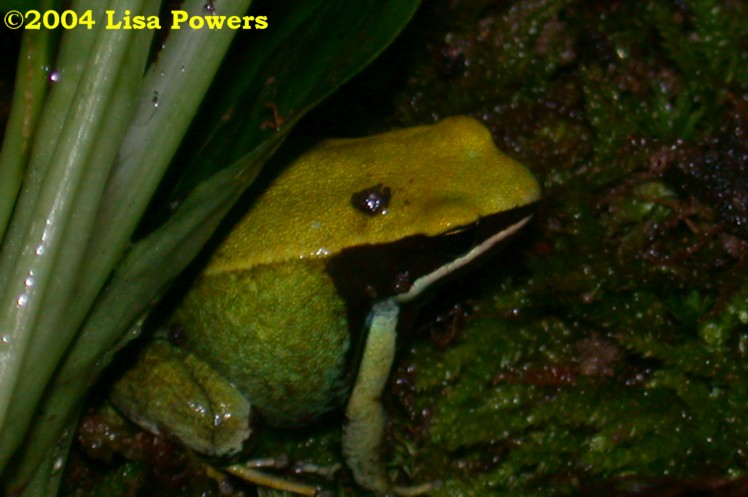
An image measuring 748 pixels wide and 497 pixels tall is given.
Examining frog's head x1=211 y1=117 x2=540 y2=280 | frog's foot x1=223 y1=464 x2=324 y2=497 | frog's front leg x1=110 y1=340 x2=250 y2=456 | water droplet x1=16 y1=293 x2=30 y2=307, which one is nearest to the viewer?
water droplet x1=16 y1=293 x2=30 y2=307

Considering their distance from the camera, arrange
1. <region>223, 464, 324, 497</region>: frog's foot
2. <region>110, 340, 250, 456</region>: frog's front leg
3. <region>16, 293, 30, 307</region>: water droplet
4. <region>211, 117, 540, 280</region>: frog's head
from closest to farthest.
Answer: <region>16, 293, 30, 307</region>: water droplet < <region>211, 117, 540, 280</region>: frog's head < <region>110, 340, 250, 456</region>: frog's front leg < <region>223, 464, 324, 497</region>: frog's foot

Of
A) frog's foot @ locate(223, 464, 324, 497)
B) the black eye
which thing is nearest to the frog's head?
the black eye

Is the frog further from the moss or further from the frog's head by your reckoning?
the moss

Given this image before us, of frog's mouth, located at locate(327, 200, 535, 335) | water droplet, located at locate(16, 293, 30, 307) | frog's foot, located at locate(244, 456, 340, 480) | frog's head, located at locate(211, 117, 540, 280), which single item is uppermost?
water droplet, located at locate(16, 293, 30, 307)

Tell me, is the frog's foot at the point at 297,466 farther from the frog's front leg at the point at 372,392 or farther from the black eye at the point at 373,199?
the black eye at the point at 373,199

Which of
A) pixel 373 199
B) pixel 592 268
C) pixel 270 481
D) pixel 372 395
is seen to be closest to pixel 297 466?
pixel 270 481

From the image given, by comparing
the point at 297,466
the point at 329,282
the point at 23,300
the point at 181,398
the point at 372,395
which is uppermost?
the point at 23,300

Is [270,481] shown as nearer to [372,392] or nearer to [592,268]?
[372,392]

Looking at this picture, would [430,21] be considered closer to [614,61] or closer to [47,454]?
[614,61]

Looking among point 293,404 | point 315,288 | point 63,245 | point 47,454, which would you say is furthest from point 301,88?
point 47,454
